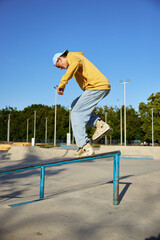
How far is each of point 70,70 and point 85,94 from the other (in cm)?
42

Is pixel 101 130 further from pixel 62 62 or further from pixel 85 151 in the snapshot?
pixel 62 62

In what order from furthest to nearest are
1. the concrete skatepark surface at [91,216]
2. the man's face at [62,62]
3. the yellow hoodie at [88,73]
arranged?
the man's face at [62,62] → the yellow hoodie at [88,73] → the concrete skatepark surface at [91,216]

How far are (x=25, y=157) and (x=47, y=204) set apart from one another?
1223cm

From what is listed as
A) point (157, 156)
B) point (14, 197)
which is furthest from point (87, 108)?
point (157, 156)

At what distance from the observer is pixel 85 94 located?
3326 mm

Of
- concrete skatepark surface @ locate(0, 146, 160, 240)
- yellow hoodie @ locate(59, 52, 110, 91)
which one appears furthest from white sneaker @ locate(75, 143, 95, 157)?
yellow hoodie @ locate(59, 52, 110, 91)

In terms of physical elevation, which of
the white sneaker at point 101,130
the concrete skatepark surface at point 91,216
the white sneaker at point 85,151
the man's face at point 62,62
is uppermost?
the man's face at point 62,62

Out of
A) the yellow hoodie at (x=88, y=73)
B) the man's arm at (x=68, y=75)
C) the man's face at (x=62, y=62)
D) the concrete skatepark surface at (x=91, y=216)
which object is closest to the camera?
the concrete skatepark surface at (x=91, y=216)

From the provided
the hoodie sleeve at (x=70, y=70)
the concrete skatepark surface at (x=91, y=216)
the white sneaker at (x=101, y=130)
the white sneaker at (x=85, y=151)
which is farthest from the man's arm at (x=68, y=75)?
the concrete skatepark surface at (x=91, y=216)

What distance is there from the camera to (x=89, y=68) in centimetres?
335

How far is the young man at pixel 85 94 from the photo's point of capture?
10.8 feet

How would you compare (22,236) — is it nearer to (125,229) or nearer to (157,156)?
(125,229)

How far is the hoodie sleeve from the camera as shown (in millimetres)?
3135

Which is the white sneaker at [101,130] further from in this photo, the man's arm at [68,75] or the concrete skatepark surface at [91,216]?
the concrete skatepark surface at [91,216]
